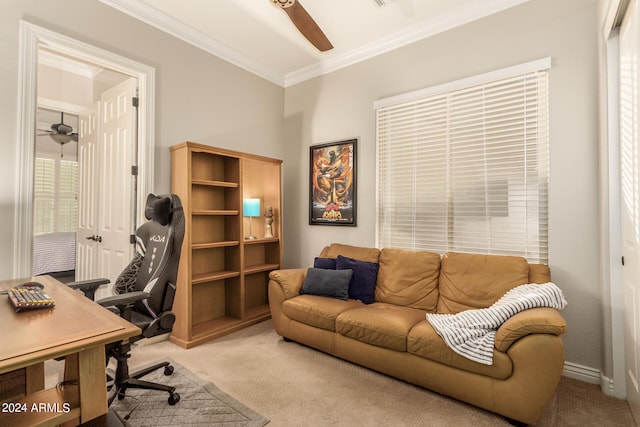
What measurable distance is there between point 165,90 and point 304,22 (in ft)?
5.65

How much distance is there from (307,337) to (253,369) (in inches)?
20.4

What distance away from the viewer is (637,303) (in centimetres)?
174

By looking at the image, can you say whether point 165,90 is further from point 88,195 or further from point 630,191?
point 630,191

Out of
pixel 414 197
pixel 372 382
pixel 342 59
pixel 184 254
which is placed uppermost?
pixel 342 59

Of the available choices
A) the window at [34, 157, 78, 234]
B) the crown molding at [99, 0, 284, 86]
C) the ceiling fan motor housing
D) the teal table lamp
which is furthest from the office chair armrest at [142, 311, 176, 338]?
the window at [34, 157, 78, 234]

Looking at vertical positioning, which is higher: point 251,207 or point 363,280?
point 251,207

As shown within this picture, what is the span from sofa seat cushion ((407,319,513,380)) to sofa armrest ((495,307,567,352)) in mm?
85

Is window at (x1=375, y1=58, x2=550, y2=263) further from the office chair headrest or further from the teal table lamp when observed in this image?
the office chair headrest

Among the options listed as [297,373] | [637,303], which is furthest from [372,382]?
[637,303]

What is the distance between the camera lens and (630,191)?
180 cm

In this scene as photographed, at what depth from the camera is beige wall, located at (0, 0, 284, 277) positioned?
222 centimetres

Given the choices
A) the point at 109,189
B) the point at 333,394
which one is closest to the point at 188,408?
the point at 333,394

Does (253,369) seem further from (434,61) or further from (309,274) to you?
(434,61)

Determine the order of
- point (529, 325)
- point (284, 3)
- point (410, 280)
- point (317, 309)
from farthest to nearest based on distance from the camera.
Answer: point (410, 280), point (317, 309), point (284, 3), point (529, 325)
